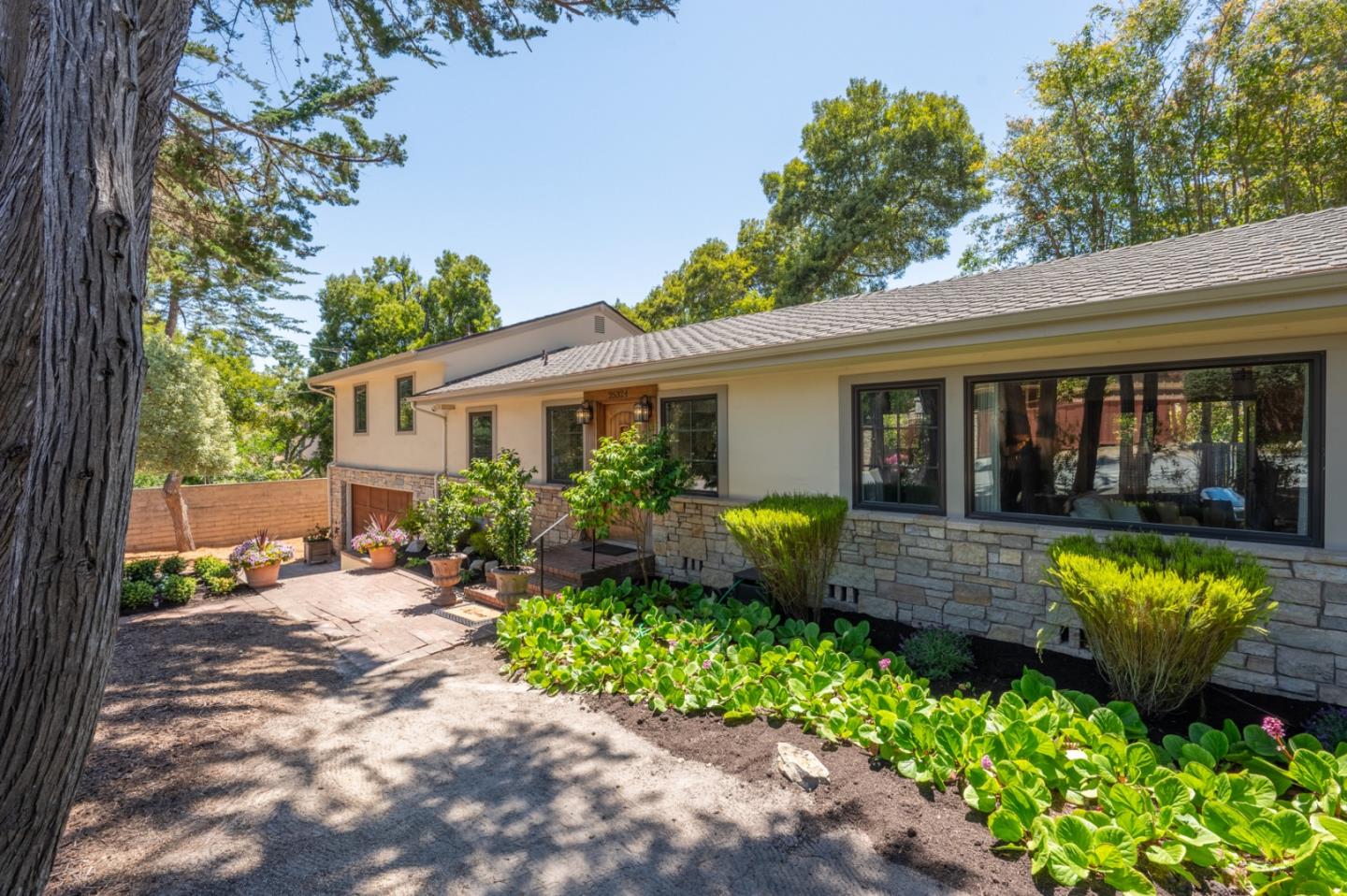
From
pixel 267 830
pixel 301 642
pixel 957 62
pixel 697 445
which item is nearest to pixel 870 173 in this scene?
pixel 957 62

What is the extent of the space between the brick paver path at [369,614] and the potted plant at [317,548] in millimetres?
2408

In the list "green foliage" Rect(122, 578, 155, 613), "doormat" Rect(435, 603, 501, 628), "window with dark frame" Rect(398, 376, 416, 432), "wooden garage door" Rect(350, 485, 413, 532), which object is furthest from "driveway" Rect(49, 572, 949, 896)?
"window with dark frame" Rect(398, 376, 416, 432)

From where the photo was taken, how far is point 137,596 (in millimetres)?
8289

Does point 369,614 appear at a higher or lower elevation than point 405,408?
lower

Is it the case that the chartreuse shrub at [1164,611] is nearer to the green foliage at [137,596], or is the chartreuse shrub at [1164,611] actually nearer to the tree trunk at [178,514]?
the green foliage at [137,596]

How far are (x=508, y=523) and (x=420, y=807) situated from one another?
4492 millimetres

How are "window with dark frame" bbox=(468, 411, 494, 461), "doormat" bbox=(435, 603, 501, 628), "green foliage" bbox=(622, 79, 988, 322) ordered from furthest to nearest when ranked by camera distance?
"green foliage" bbox=(622, 79, 988, 322)
"window with dark frame" bbox=(468, 411, 494, 461)
"doormat" bbox=(435, 603, 501, 628)

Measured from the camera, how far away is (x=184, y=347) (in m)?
14.1

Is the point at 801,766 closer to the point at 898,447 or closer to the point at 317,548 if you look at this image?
the point at 898,447

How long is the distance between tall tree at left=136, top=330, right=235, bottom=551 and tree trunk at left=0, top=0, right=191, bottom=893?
533 inches

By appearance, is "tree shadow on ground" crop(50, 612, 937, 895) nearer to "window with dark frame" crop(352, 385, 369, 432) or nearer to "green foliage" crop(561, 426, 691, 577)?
"green foliage" crop(561, 426, 691, 577)

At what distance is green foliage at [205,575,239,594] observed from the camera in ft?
31.4

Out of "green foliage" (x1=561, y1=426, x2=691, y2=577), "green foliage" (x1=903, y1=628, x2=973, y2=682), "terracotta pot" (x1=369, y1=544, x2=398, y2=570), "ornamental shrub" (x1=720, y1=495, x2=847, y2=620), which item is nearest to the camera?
"green foliage" (x1=903, y1=628, x2=973, y2=682)

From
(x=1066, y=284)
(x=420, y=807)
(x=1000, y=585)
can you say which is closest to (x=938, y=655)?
(x=1000, y=585)
